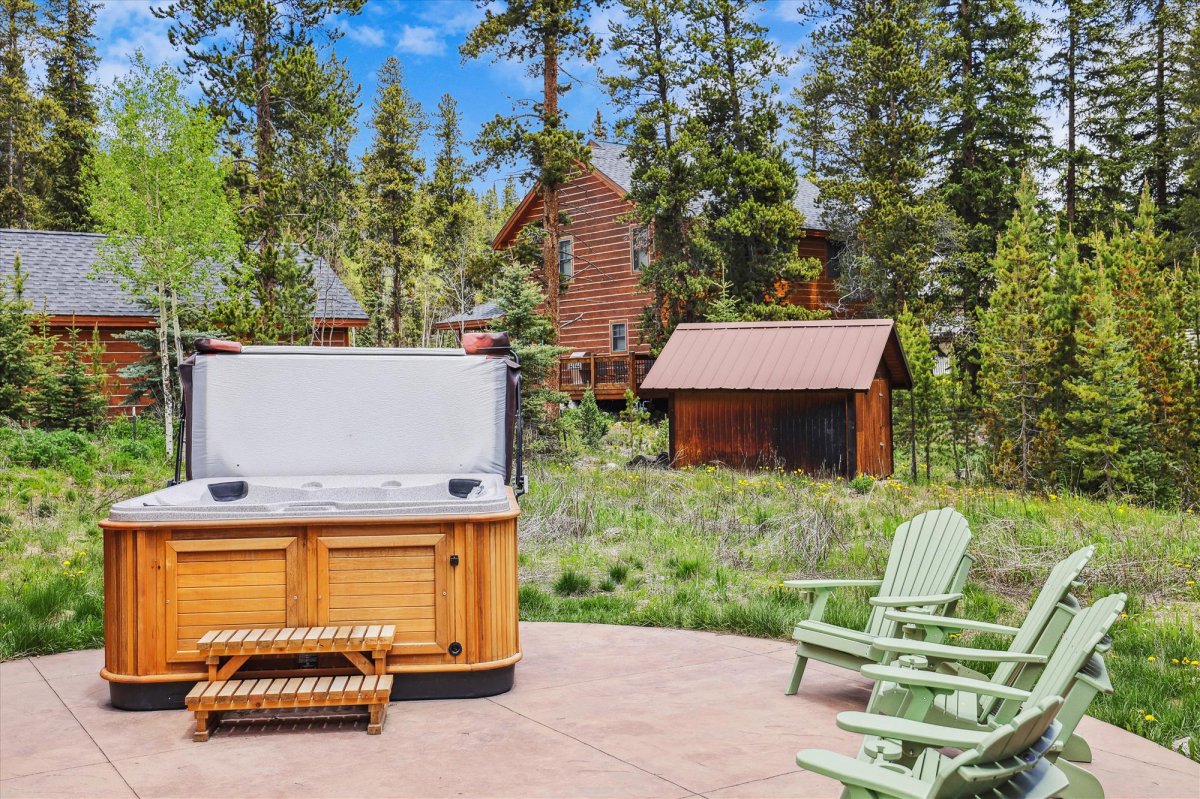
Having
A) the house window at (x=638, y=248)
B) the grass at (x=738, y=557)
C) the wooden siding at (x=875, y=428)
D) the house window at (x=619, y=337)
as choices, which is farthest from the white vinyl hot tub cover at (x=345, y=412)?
the house window at (x=619, y=337)

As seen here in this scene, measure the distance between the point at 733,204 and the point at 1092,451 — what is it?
1290cm

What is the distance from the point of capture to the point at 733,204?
26500mm

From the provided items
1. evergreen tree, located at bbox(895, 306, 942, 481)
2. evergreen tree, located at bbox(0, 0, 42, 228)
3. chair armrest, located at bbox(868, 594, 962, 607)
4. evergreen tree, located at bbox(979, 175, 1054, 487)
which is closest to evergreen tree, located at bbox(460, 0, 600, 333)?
evergreen tree, located at bbox(895, 306, 942, 481)

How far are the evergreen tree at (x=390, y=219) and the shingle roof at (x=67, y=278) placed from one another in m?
7.72

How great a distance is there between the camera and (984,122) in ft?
91.3

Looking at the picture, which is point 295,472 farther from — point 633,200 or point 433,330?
point 433,330

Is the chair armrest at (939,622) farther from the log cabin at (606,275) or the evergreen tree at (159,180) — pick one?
the log cabin at (606,275)

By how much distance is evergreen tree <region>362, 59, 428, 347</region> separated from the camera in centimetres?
3312

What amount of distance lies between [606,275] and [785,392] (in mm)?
14177

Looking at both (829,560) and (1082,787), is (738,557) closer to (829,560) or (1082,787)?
(829,560)

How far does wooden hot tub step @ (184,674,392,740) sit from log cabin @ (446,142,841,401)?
21.7m

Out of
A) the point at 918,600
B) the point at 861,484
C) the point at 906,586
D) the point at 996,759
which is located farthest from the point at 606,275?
the point at 996,759

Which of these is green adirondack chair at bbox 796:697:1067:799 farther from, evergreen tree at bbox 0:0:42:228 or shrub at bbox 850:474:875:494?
evergreen tree at bbox 0:0:42:228

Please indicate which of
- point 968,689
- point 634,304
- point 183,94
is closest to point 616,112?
point 634,304
